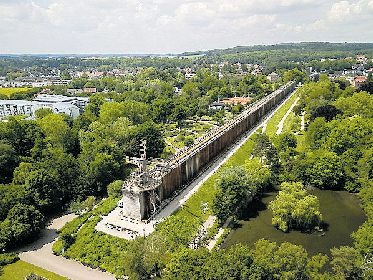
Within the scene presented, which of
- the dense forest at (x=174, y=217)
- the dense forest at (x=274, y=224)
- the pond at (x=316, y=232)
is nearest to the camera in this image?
the dense forest at (x=274, y=224)

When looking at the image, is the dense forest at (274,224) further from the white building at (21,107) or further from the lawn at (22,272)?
the white building at (21,107)

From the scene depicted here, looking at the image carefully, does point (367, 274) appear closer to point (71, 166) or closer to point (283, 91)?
point (71, 166)

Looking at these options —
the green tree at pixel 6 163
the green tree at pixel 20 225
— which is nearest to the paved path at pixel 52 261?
the green tree at pixel 20 225

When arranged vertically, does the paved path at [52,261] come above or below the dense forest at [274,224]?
below

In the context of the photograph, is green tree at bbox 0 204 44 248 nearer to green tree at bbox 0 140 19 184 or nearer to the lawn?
the lawn

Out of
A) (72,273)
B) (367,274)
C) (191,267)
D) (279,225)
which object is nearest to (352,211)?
(279,225)

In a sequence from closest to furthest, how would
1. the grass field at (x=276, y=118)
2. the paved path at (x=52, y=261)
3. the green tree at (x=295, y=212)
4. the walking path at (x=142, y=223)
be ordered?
the paved path at (x=52, y=261), the walking path at (x=142, y=223), the green tree at (x=295, y=212), the grass field at (x=276, y=118)

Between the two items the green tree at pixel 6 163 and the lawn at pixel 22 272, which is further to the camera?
the green tree at pixel 6 163
